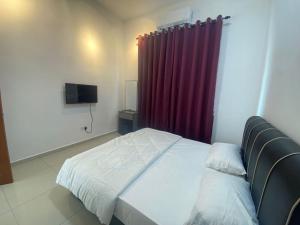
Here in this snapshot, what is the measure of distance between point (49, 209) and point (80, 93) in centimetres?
208

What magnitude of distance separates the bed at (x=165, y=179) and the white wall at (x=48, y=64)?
4.76ft

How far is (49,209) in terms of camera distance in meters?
1.58


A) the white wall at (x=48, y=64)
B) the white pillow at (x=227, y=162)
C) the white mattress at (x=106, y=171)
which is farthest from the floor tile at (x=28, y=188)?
the white pillow at (x=227, y=162)

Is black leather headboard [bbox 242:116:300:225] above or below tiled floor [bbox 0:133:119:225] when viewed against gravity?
above

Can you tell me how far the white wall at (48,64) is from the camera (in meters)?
2.18

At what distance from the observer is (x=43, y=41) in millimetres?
2457

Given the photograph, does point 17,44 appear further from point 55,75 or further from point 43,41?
point 55,75

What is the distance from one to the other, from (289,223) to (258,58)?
245cm

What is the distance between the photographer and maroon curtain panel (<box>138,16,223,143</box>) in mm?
2602

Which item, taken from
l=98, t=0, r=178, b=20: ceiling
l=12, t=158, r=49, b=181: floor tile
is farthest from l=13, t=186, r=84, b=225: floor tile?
l=98, t=0, r=178, b=20: ceiling

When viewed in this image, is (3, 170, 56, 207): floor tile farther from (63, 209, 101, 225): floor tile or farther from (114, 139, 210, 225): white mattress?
(114, 139, 210, 225): white mattress

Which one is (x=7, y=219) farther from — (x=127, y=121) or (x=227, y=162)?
(x=127, y=121)

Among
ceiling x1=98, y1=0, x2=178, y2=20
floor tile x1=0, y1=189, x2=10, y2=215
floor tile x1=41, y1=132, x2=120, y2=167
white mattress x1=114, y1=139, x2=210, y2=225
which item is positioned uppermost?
ceiling x1=98, y1=0, x2=178, y2=20

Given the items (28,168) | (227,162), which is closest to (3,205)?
(28,168)
